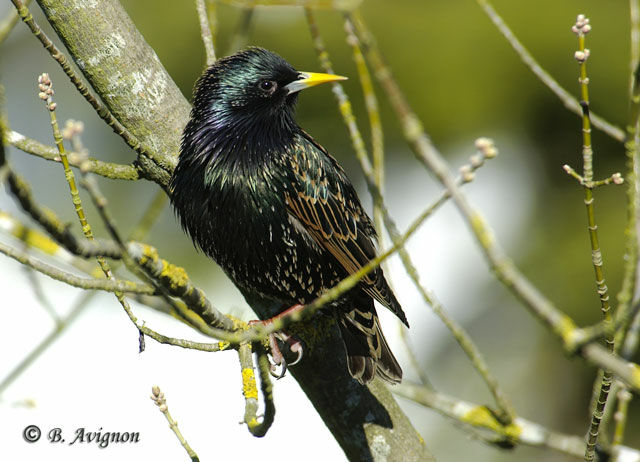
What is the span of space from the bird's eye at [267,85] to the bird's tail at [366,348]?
2.92ft

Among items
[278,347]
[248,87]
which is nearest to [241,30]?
[248,87]

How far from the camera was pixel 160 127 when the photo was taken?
2.60 metres

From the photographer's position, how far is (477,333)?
7137mm

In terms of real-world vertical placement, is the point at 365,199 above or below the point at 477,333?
above

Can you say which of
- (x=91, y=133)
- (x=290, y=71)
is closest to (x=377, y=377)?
(x=290, y=71)

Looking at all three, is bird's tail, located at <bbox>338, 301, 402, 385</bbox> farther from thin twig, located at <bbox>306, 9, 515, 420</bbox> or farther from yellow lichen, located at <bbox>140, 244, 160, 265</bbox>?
yellow lichen, located at <bbox>140, 244, 160, 265</bbox>

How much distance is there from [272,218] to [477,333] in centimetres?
480

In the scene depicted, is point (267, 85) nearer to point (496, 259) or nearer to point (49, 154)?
point (49, 154)

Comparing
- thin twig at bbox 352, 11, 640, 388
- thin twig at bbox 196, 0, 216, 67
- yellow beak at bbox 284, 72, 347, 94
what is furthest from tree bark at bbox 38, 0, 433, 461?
thin twig at bbox 352, 11, 640, 388

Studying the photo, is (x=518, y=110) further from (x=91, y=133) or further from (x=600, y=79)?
(x=91, y=133)

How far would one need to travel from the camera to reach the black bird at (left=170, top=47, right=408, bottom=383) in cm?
268

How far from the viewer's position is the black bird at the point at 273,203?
2.68m

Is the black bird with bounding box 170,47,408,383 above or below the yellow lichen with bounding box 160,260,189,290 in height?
above

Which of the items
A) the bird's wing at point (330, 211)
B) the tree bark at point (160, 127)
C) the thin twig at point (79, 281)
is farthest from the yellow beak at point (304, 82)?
the thin twig at point (79, 281)
